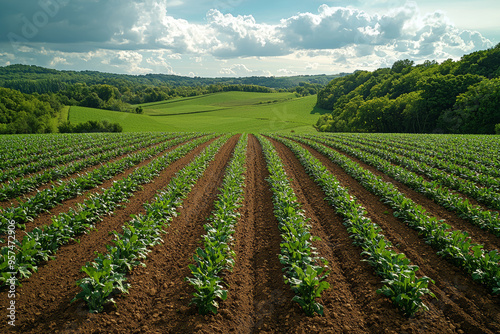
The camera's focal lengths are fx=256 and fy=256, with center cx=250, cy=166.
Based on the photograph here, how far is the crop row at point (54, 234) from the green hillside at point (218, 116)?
59.0 meters

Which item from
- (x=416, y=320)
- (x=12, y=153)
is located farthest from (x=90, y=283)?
(x=12, y=153)

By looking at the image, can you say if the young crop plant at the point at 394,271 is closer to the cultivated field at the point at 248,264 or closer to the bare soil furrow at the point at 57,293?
the cultivated field at the point at 248,264

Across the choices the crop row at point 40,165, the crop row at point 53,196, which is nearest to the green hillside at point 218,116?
the crop row at point 40,165

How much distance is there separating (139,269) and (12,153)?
22566 mm

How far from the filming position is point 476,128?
48.7 metres

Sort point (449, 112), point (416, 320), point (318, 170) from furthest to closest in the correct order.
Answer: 1. point (449, 112)
2. point (318, 170)
3. point (416, 320)

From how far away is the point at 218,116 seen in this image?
9912cm

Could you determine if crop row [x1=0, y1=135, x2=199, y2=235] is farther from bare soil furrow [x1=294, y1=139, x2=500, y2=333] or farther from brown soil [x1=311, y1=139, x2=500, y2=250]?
brown soil [x1=311, y1=139, x2=500, y2=250]

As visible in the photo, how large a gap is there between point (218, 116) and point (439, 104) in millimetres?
69006

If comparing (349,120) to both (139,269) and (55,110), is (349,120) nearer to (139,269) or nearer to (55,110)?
(139,269)

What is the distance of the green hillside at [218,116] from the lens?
71.1 m

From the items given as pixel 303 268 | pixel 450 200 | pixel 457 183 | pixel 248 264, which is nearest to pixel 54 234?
pixel 248 264

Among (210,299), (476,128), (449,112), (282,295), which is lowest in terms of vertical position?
(282,295)

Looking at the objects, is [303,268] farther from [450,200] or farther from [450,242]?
[450,200]
